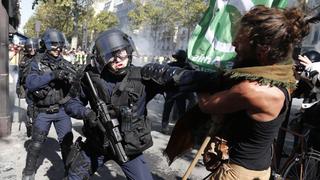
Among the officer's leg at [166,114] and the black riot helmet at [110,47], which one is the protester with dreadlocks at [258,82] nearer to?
the black riot helmet at [110,47]

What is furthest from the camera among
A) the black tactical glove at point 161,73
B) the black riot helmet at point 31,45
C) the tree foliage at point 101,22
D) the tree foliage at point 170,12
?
the tree foliage at point 101,22

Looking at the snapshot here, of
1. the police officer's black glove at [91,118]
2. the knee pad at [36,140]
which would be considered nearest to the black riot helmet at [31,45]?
the knee pad at [36,140]

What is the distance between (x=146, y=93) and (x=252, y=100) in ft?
3.94

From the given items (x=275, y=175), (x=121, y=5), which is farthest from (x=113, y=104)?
(x=121, y=5)

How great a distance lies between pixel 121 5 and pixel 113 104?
345ft

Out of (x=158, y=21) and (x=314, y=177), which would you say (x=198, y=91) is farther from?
(x=158, y=21)

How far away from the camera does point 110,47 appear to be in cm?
272

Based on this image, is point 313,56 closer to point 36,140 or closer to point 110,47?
point 110,47

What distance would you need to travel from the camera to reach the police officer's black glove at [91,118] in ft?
8.96

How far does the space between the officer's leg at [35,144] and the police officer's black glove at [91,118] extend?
142 centimetres

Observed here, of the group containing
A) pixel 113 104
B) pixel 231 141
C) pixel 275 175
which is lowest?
pixel 275 175

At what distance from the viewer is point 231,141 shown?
76.9 inches

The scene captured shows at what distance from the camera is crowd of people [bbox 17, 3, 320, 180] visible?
1757mm

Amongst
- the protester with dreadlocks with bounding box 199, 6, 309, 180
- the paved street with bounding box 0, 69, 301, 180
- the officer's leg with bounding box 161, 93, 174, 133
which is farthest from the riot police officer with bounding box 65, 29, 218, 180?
the officer's leg with bounding box 161, 93, 174, 133
